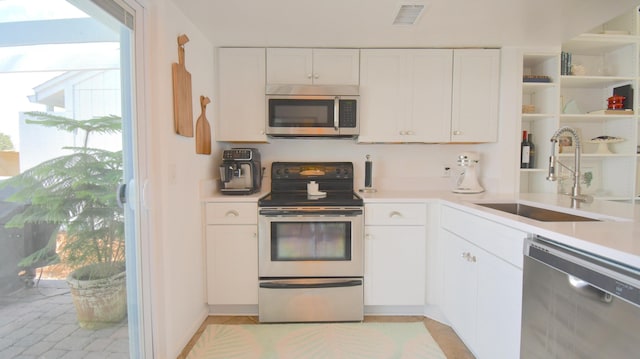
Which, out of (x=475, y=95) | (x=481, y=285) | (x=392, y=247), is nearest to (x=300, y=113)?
(x=392, y=247)

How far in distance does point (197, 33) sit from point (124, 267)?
1642 millimetres

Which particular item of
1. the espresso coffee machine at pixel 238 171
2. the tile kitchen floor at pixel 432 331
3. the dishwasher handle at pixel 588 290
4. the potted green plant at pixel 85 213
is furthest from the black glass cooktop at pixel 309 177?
the dishwasher handle at pixel 588 290

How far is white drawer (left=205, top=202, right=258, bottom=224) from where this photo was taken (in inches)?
85.4

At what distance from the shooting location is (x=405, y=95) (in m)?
2.47

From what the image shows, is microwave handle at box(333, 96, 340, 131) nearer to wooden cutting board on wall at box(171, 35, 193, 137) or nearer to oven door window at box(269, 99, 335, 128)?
oven door window at box(269, 99, 335, 128)

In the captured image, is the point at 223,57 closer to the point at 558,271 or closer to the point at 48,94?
the point at 48,94

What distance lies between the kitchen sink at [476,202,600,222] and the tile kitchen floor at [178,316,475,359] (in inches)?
37.7

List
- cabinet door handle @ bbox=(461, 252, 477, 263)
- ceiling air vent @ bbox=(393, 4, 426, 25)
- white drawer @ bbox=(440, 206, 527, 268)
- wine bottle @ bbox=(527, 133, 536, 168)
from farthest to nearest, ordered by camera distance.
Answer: wine bottle @ bbox=(527, 133, 536, 168) < ceiling air vent @ bbox=(393, 4, 426, 25) < cabinet door handle @ bbox=(461, 252, 477, 263) < white drawer @ bbox=(440, 206, 527, 268)

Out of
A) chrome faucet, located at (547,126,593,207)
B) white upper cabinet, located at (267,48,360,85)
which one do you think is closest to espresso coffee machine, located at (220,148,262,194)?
white upper cabinet, located at (267,48,360,85)

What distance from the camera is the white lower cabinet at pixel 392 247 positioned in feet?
7.20

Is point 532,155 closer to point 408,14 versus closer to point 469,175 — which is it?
point 469,175

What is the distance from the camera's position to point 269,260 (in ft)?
7.04

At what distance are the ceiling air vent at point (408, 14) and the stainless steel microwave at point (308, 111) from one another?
1.97 feet

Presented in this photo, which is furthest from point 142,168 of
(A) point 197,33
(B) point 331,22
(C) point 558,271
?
(C) point 558,271
